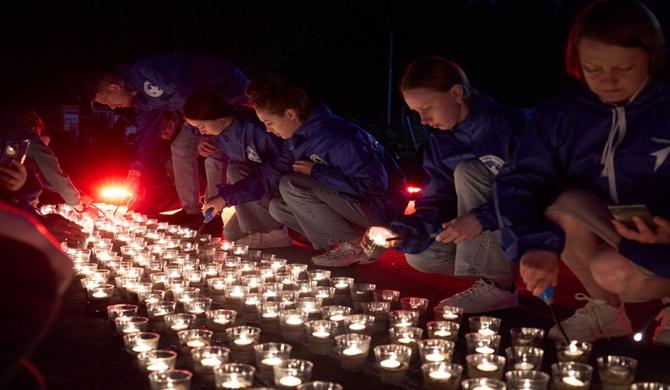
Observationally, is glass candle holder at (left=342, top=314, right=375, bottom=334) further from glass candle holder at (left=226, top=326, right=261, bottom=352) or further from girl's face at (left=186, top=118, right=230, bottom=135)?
girl's face at (left=186, top=118, right=230, bottom=135)

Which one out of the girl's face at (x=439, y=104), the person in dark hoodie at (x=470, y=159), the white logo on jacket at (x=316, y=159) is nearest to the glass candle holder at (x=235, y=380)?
the person in dark hoodie at (x=470, y=159)

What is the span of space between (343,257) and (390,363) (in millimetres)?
2713

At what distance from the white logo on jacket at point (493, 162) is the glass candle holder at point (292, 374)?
6.52 feet

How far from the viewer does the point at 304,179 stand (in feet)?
20.9

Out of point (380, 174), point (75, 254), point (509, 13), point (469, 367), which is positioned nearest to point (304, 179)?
point (380, 174)

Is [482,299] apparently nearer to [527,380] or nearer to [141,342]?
[527,380]

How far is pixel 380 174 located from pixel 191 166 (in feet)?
10.6

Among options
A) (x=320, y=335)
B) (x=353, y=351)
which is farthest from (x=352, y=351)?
(x=320, y=335)

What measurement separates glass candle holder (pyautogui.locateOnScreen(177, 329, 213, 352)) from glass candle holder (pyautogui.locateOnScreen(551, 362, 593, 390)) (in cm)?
161

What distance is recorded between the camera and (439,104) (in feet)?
15.8

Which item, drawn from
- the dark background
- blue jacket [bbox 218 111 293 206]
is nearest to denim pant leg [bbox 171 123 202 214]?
blue jacket [bbox 218 111 293 206]

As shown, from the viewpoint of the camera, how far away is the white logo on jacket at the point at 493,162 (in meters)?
4.66

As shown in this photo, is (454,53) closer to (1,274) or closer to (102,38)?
(102,38)

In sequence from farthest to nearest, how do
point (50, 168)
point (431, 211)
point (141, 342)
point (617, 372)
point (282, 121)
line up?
point (50, 168)
point (282, 121)
point (431, 211)
point (141, 342)
point (617, 372)
